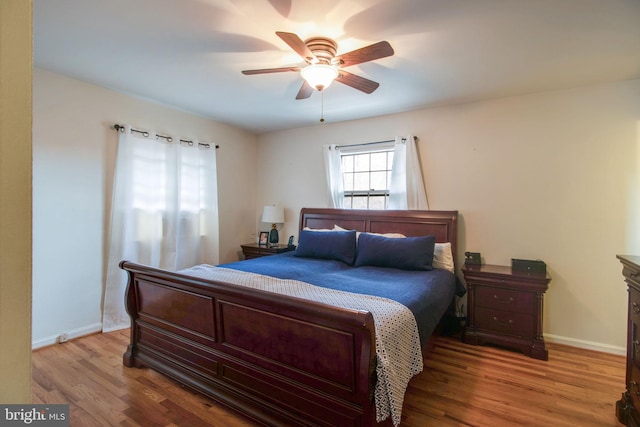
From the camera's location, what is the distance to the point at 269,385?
5.78 feet

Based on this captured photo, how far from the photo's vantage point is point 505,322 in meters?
2.83

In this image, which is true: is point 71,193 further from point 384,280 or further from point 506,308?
point 506,308

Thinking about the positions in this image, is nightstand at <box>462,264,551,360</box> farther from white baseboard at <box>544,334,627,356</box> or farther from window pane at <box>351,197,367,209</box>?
window pane at <box>351,197,367,209</box>

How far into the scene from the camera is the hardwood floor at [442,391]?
185 centimetres

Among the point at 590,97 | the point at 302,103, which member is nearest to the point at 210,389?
the point at 302,103

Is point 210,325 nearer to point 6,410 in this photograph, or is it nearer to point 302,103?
point 6,410

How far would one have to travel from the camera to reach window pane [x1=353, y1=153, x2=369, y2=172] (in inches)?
161

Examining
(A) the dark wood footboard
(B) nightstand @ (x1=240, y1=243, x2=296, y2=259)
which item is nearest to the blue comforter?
(A) the dark wood footboard

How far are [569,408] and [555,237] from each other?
5.30ft

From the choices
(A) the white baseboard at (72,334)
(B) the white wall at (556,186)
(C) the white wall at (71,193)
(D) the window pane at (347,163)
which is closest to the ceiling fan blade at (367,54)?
(B) the white wall at (556,186)

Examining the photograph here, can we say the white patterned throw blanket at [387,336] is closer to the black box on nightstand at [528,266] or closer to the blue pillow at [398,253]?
the blue pillow at [398,253]

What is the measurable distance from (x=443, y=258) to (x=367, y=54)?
218 cm

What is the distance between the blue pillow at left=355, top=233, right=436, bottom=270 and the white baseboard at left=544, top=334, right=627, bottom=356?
1421 millimetres

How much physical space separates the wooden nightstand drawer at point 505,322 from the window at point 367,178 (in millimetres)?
1647
